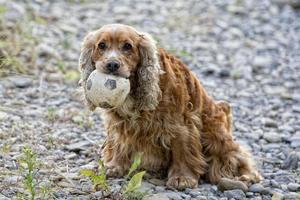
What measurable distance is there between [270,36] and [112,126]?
6.50 m

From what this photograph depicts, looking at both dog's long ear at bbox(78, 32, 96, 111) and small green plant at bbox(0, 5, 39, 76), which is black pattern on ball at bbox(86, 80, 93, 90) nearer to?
dog's long ear at bbox(78, 32, 96, 111)

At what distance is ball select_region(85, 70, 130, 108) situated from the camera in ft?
17.0

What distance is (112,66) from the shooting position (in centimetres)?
520

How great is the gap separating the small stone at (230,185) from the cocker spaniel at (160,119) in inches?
5.6

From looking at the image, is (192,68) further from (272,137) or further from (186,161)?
(186,161)

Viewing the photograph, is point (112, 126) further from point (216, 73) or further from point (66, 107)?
point (216, 73)

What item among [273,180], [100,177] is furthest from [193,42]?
[100,177]

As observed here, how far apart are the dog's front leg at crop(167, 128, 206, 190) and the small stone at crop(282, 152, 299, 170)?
0.94 m

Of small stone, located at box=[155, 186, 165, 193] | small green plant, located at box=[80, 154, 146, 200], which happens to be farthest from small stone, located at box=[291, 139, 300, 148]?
small green plant, located at box=[80, 154, 146, 200]

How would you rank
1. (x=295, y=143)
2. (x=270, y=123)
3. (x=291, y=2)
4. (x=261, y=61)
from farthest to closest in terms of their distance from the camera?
(x=291, y=2) → (x=261, y=61) → (x=270, y=123) → (x=295, y=143)

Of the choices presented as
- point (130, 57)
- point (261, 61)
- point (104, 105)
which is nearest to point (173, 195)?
point (104, 105)

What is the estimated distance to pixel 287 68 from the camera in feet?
33.0

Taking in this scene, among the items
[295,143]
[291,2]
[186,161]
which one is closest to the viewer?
[186,161]

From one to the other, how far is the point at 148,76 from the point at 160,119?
15.4 inches
